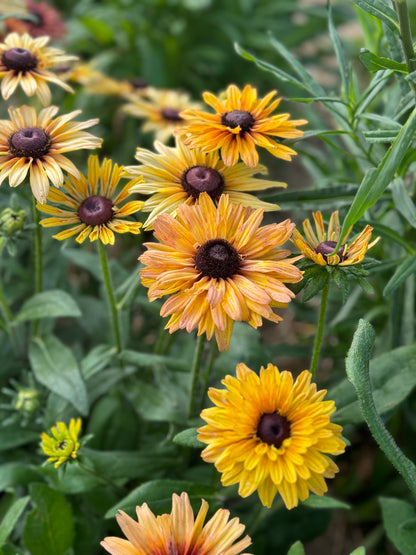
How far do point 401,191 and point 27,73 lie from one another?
652mm

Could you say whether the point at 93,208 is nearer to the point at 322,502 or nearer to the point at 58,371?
the point at 58,371

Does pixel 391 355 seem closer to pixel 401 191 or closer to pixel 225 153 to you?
pixel 401 191

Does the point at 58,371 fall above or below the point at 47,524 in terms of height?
above

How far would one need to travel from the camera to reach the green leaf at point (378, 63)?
2.81ft

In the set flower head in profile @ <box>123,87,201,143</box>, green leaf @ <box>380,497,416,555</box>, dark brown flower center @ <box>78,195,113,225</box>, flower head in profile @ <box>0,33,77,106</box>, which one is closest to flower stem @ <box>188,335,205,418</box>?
dark brown flower center @ <box>78,195,113,225</box>

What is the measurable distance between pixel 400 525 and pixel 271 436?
0.37m

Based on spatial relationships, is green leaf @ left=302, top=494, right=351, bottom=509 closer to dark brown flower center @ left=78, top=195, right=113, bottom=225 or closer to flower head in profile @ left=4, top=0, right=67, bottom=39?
dark brown flower center @ left=78, top=195, right=113, bottom=225

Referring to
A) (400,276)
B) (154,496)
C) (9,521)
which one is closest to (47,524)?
(9,521)

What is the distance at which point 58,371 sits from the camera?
1.13 meters

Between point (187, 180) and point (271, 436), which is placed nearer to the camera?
point (271, 436)

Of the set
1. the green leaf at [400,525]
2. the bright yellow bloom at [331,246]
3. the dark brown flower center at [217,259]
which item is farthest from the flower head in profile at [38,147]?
the green leaf at [400,525]

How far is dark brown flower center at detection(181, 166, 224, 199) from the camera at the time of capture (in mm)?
921

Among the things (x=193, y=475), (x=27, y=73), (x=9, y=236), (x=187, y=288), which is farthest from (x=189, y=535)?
(x=27, y=73)

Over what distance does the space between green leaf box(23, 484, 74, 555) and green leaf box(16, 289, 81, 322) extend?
0.28 m
